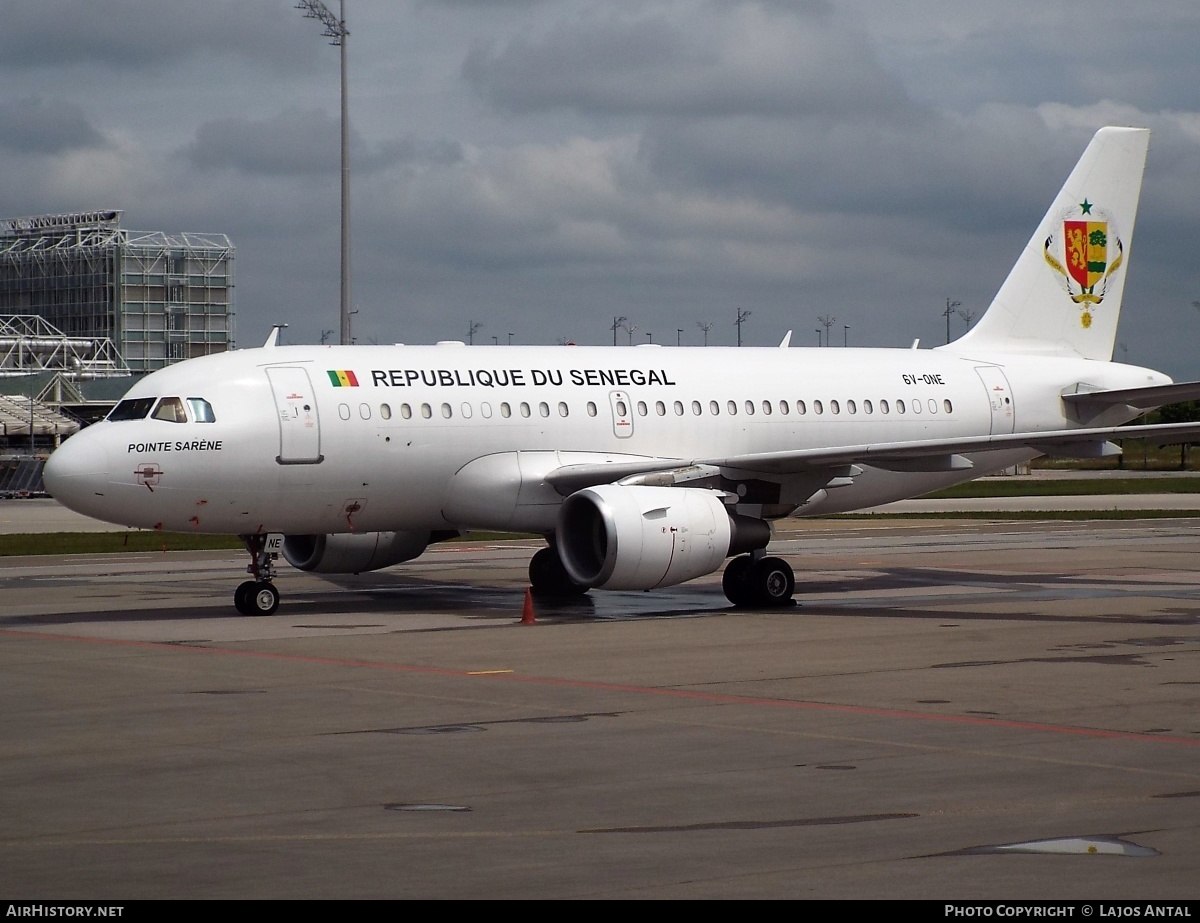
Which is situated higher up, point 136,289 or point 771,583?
point 136,289

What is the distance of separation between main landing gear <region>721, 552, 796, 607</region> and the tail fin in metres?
8.50

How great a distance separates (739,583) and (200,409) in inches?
334

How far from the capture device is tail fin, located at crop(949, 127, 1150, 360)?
33.1 m

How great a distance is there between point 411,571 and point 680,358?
8536 mm

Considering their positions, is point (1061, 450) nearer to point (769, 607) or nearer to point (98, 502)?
point (769, 607)

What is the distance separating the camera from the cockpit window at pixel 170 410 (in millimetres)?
24297

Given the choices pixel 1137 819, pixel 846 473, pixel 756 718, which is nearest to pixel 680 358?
pixel 846 473

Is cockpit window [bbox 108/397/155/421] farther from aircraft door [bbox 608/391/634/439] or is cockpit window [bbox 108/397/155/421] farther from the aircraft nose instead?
aircraft door [bbox 608/391/634/439]

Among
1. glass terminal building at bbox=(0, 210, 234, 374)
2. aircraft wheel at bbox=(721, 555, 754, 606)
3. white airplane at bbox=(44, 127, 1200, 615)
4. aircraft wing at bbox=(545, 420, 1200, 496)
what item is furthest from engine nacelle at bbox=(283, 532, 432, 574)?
glass terminal building at bbox=(0, 210, 234, 374)

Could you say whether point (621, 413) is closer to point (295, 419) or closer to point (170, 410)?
point (295, 419)

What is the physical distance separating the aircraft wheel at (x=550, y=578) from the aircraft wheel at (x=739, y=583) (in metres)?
3.13

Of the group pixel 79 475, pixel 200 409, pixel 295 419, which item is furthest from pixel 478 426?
pixel 79 475

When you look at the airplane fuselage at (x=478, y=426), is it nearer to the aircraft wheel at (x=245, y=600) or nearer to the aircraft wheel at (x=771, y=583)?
the aircraft wheel at (x=245, y=600)

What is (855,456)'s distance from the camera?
25703mm
